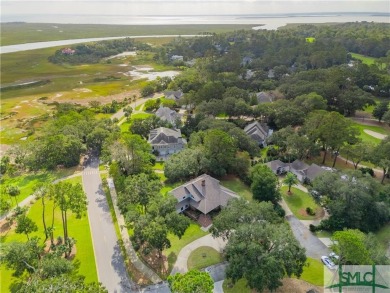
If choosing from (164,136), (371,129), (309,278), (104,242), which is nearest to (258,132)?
(164,136)

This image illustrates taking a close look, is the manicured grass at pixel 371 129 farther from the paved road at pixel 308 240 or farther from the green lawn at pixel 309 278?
the green lawn at pixel 309 278

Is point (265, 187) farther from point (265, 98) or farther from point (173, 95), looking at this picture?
point (173, 95)

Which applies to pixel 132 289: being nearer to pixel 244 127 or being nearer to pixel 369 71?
pixel 244 127

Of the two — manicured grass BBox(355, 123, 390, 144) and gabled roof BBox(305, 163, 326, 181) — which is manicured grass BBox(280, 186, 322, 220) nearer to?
gabled roof BBox(305, 163, 326, 181)

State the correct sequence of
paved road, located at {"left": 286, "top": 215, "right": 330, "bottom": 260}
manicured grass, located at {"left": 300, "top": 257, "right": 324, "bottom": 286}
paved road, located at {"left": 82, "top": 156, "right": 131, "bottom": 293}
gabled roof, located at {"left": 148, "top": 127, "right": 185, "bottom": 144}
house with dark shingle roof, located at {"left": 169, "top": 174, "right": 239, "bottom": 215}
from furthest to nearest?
gabled roof, located at {"left": 148, "top": 127, "right": 185, "bottom": 144}, house with dark shingle roof, located at {"left": 169, "top": 174, "right": 239, "bottom": 215}, paved road, located at {"left": 286, "top": 215, "right": 330, "bottom": 260}, paved road, located at {"left": 82, "top": 156, "right": 131, "bottom": 293}, manicured grass, located at {"left": 300, "top": 257, "right": 324, "bottom": 286}

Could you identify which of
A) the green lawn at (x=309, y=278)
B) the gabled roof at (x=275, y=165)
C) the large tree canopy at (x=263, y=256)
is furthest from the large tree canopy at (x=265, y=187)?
the large tree canopy at (x=263, y=256)

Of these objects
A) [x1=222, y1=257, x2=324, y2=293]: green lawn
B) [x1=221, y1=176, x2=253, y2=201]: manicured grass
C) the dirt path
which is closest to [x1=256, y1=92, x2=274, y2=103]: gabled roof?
the dirt path
